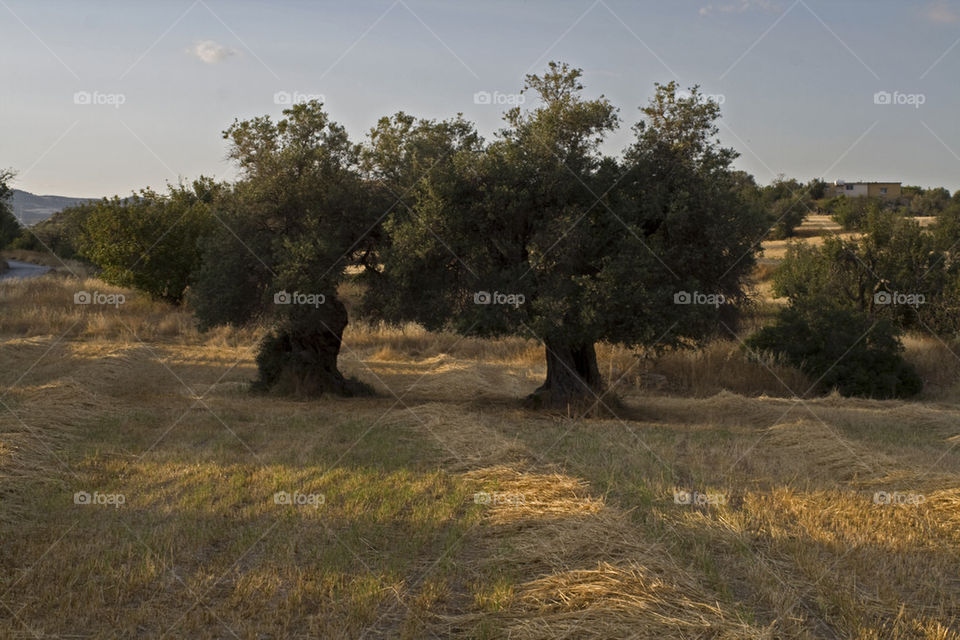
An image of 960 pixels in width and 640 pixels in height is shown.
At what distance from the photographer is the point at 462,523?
7449mm

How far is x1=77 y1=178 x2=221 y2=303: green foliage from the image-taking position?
37.2 meters

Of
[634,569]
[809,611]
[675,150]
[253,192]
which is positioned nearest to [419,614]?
[634,569]

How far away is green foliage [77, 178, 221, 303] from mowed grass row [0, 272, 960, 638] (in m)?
23.8

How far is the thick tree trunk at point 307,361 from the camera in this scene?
1770 centimetres

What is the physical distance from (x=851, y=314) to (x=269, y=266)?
18.6 m

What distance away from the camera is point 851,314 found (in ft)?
81.3
